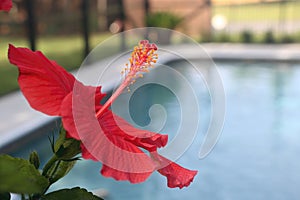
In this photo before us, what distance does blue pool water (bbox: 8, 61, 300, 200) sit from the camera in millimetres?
3896

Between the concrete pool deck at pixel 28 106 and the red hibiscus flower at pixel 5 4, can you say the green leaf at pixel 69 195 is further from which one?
the concrete pool deck at pixel 28 106

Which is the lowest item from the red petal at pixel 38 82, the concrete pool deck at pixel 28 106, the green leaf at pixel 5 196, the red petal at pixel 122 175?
the concrete pool deck at pixel 28 106

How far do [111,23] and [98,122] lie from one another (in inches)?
436

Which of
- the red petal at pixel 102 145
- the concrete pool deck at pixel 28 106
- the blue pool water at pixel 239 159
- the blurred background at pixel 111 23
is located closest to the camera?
the red petal at pixel 102 145

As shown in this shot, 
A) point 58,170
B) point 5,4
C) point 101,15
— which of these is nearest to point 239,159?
point 58,170

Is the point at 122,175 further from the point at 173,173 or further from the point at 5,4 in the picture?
the point at 5,4

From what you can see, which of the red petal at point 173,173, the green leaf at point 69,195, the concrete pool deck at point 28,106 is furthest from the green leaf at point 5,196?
the concrete pool deck at point 28,106

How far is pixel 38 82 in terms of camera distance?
1.65 ft

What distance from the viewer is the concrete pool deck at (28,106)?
4.44 metres

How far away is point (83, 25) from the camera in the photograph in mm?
8984

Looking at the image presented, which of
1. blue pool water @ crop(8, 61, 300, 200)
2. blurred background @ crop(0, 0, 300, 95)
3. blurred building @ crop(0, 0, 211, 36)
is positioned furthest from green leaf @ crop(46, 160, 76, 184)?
blurred building @ crop(0, 0, 211, 36)

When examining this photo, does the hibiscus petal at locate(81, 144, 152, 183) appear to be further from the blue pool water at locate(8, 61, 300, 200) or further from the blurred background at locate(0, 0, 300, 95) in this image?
the blurred background at locate(0, 0, 300, 95)

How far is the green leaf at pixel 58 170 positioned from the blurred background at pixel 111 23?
8.58 meters

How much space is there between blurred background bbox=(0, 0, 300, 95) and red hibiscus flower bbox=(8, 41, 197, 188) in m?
8.59
